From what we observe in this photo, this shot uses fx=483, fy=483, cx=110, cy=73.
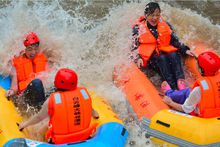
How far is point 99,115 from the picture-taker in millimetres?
5777

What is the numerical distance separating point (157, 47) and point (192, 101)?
5.38 ft

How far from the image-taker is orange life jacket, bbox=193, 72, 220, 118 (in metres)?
5.41

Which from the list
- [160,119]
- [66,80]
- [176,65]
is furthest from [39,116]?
[176,65]

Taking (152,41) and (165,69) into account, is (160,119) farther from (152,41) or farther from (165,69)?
(152,41)

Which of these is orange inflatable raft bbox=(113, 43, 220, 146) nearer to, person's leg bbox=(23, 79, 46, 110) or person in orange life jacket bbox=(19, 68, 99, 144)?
person in orange life jacket bbox=(19, 68, 99, 144)

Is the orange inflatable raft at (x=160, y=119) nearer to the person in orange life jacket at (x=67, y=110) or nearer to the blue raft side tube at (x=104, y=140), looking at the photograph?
the blue raft side tube at (x=104, y=140)

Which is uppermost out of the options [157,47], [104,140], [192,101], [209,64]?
[209,64]

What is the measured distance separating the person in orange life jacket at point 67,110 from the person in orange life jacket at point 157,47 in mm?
1926

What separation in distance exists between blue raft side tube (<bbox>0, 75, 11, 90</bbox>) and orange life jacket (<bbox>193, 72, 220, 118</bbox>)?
2580 millimetres

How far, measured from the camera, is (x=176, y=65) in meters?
6.77

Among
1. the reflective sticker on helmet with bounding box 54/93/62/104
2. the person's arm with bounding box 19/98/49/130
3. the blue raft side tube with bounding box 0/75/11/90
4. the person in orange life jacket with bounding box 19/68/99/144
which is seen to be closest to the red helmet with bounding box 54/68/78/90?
the person in orange life jacket with bounding box 19/68/99/144

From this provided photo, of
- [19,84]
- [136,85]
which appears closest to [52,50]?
[19,84]

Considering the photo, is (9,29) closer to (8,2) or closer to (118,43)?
(118,43)

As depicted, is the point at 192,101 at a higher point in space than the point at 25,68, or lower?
lower
